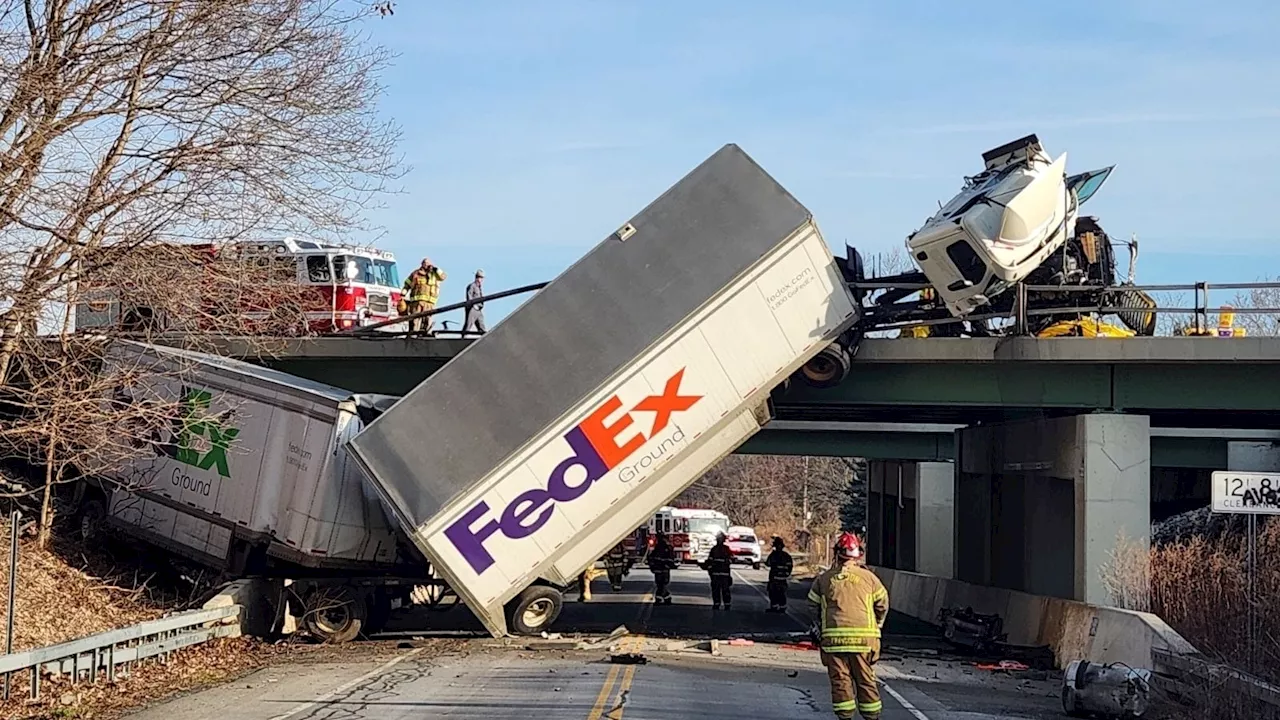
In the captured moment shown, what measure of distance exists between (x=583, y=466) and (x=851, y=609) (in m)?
7.90

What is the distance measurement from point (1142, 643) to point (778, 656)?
5.39m

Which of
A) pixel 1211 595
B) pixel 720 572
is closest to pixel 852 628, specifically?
pixel 1211 595

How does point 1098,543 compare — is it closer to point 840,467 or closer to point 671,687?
point 671,687

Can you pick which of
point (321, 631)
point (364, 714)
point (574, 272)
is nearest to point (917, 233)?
point (574, 272)

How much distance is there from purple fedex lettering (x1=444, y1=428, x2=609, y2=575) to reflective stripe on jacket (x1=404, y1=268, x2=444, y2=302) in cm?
910

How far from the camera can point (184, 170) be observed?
1627 centimetres

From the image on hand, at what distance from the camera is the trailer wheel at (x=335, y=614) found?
2141 centimetres

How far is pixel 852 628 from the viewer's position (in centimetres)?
1044

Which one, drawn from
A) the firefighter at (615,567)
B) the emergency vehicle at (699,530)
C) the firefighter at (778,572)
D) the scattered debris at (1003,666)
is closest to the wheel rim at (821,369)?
the scattered debris at (1003,666)

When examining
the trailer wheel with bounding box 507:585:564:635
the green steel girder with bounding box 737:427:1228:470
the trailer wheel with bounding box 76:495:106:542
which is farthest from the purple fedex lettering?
the green steel girder with bounding box 737:427:1228:470

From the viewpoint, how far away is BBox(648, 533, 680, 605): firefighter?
110 ft

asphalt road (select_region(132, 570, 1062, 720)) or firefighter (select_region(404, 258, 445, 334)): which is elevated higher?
firefighter (select_region(404, 258, 445, 334))

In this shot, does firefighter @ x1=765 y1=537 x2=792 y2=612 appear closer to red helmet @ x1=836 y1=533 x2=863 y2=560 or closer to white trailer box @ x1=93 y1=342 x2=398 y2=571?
white trailer box @ x1=93 y1=342 x2=398 y2=571

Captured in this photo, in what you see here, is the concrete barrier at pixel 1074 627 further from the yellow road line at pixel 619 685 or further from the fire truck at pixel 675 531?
the fire truck at pixel 675 531
